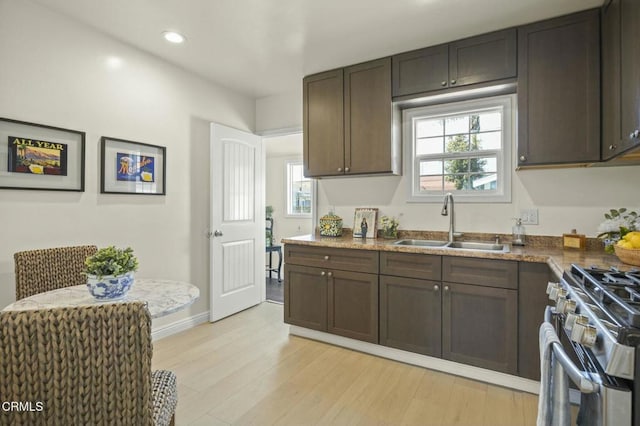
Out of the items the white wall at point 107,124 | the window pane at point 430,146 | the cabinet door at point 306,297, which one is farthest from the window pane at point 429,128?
the white wall at point 107,124

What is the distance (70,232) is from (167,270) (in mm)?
900

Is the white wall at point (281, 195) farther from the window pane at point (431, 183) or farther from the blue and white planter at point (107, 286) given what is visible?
the blue and white planter at point (107, 286)

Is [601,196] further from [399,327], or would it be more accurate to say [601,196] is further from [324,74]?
[324,74]

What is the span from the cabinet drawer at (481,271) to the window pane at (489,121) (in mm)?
1218

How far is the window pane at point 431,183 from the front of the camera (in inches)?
117

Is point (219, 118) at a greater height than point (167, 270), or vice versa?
point (219, 118)

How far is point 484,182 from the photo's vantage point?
9.12ft

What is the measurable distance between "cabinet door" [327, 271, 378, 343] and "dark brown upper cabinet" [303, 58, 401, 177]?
0.99 metres

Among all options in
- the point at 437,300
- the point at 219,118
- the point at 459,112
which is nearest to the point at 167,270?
the point at 219,118

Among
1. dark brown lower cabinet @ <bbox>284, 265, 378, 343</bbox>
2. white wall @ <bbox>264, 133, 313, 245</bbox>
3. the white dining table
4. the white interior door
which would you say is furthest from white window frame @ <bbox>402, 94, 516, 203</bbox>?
white wall @ <bbox>264, 133, 313, 245</bbox>

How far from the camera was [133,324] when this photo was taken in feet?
3.10

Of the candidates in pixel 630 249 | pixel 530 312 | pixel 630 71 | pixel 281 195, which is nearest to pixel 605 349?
pixel 630 249

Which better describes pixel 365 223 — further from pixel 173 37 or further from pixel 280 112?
pixel 173 37

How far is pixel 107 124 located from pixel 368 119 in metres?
2.20
